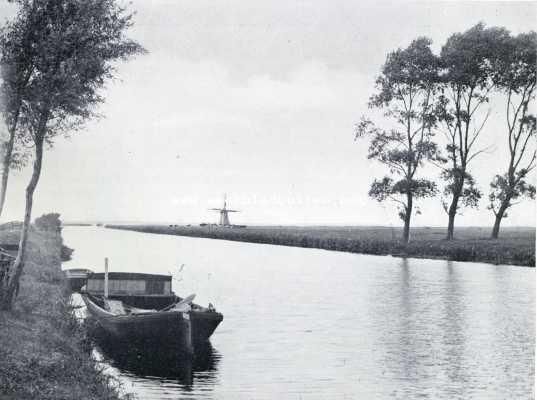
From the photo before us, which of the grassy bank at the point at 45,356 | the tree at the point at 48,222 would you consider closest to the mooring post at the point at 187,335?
the grassy bank at the point at 45,356

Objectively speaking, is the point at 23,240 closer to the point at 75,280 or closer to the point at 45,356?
the point at 45,356

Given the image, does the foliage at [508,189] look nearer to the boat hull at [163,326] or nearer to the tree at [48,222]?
the boat hull at [163,326]

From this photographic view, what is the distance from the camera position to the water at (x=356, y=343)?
15.2 m

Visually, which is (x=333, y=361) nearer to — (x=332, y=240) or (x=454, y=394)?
(x=454, y=394)

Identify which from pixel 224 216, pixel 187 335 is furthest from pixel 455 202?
pixel 224 216

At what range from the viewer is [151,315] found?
56.2 feet

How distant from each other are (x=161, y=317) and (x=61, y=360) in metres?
4.55

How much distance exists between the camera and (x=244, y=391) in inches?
577

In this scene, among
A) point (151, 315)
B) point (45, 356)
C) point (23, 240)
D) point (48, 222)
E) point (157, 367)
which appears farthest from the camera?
point (48, 222)

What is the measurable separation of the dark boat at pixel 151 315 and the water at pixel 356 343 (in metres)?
0.59

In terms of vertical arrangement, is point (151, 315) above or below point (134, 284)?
below

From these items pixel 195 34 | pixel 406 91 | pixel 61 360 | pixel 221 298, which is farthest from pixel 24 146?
pixel 406 91

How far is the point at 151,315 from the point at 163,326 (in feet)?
1.50

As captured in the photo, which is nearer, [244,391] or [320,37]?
[244,391]
